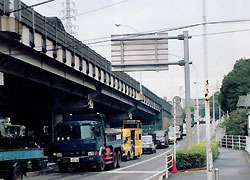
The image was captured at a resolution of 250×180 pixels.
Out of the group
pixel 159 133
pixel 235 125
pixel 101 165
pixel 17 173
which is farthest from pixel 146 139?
pixel 17 173

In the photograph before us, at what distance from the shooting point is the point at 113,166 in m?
29.1

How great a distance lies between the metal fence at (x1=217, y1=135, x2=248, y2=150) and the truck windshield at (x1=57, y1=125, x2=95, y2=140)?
2138cm

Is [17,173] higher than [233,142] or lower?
higher

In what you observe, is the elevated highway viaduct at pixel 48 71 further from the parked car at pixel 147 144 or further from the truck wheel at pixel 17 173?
the truck wheel at pixel 17 173

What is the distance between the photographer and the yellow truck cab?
120 ft

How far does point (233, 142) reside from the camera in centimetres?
4850

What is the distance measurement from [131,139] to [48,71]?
36.4 ft

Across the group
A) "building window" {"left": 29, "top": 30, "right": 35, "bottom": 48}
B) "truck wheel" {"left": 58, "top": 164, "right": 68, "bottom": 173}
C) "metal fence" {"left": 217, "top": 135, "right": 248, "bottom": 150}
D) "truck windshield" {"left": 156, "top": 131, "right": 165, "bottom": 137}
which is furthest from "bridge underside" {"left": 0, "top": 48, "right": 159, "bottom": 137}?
"metal fence" {"left": 217, "top": 135, "right": 248, "bottom": 150}

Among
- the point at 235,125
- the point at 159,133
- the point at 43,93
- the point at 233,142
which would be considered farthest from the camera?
the point at 159,133

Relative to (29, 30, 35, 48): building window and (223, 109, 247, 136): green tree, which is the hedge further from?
(223, 109, 247, 136): green tree

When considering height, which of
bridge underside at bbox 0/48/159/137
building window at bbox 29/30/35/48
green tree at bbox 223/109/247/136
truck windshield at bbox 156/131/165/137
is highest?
building window at bbox 29/30/35/48

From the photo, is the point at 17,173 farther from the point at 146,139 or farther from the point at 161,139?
the point at 161,139

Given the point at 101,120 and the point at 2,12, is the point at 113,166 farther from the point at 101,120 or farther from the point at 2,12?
the point at 2,12

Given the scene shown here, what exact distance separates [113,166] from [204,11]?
1675cm
